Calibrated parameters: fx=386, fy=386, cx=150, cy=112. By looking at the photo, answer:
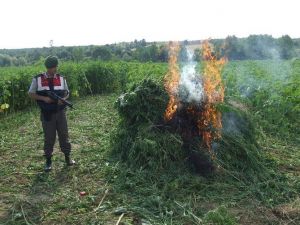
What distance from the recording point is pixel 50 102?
7070 millimetres

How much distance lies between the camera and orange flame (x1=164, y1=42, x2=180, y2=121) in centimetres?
720

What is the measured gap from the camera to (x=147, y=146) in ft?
22.5

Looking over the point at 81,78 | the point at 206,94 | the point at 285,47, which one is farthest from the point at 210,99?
the point at 285,47

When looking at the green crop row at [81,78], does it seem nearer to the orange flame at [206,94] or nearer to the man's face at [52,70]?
the man's face at [52,70]

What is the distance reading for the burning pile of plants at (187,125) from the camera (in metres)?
6.89

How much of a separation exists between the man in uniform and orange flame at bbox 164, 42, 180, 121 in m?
1.97

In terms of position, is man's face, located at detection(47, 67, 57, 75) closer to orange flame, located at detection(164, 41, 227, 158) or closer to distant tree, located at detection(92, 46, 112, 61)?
orange flame, located at detection(164, 41, 227, 158)

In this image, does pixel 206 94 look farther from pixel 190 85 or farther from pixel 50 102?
pixel 50 102

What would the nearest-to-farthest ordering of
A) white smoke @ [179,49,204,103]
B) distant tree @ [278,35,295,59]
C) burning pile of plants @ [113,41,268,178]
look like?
burning pile of plants @ [113,41,268,178] → white smoke @ [179,49,204,103] → distant tree @ [278,35,295,59]

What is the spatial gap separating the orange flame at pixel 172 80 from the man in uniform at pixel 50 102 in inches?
77.7

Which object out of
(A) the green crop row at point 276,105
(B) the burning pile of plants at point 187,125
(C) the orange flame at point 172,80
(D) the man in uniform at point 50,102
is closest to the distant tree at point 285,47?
(A) the green crop row at point 276,105

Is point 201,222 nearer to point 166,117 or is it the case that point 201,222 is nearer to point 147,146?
point 147,146

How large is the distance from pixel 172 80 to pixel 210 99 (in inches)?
33.1

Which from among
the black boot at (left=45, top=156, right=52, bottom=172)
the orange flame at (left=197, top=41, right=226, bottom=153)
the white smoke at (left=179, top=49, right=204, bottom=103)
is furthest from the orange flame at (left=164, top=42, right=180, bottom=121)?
the black boot at (left=45, top=156, right=52, bottom=172)
